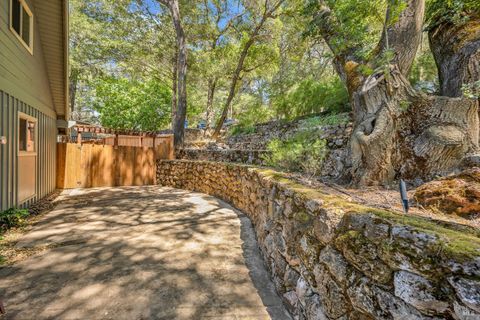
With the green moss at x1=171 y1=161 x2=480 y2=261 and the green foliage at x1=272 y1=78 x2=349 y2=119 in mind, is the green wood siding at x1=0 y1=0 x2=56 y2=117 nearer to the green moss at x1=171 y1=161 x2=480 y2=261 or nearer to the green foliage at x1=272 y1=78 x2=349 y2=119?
the green moss at x1=171 y1=161 x2=480 y2=261

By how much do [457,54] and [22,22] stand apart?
324 inches

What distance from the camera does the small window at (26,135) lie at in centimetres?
499

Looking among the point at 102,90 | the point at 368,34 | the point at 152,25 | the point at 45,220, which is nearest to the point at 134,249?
the point at 45,220

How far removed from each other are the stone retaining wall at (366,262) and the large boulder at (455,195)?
1.00 meters

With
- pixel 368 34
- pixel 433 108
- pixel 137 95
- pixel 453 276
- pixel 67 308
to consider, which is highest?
pixel 137 95

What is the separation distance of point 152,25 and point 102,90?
560 cm

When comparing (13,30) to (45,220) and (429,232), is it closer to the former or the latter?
(45,220)

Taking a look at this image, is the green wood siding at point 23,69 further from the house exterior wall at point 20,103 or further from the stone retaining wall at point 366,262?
the stone retaining wall at point 366,262

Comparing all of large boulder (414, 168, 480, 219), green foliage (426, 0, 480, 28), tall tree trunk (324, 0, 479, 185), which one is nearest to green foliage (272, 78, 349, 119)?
green foliage (426, 0, 480, 28)

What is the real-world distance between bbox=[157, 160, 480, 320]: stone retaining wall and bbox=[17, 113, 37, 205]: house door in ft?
17.0

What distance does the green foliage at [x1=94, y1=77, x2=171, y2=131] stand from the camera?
50.1 ft

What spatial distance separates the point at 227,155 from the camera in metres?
6.82

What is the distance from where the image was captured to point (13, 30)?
4.40 meters

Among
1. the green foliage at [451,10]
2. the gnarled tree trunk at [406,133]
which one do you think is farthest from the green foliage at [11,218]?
the green foliage at [451,10]
